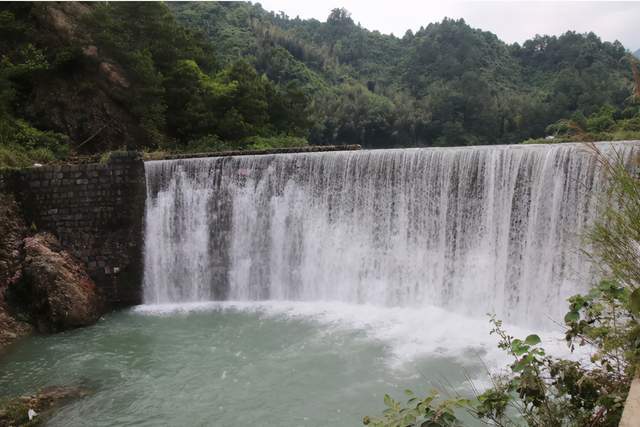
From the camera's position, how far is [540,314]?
7.77 meters

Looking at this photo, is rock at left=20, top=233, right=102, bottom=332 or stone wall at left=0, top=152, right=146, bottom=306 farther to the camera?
stone wall at left=0, top=152, right=146, bottom=306

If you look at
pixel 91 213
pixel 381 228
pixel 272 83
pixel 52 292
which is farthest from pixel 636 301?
pixel 272 83

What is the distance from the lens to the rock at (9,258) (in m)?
8.56

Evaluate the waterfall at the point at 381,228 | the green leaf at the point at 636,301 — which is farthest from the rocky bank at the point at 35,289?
the green leaf at the point at 636,301

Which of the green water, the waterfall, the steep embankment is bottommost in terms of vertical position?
the green water

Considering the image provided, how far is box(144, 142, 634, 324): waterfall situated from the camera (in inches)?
304

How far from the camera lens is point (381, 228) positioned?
9586 mm

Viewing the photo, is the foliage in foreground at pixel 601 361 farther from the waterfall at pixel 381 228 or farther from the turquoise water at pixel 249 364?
the waterfall at pixel 381 228

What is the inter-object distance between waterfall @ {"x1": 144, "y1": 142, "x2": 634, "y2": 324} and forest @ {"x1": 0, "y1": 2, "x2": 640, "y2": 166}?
5.73 ft

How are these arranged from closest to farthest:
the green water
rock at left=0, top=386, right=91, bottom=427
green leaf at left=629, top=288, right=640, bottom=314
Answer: green leaf at left=629, top=288, right=640, bottom=314 → rock at left=0, top=386, right=91, bottom=427 → the green water

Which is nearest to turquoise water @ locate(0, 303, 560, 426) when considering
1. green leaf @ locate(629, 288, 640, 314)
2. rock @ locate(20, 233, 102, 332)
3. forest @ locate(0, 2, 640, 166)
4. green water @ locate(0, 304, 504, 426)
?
green water @ locate(0, 304, 504, 426)

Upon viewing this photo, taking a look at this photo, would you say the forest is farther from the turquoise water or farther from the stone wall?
the turquoise water

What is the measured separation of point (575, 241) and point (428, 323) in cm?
272

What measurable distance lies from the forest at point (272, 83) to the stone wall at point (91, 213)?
123 centimetres
